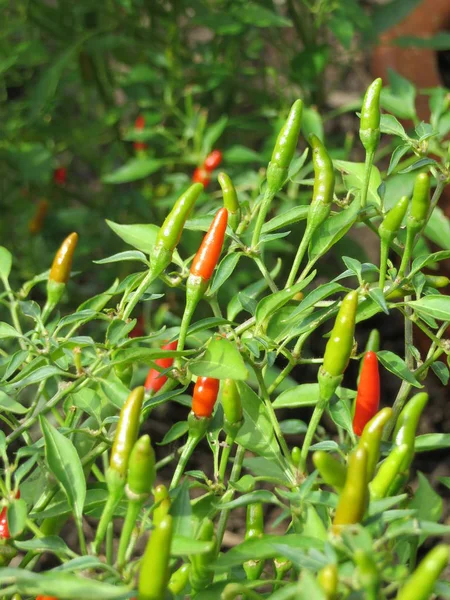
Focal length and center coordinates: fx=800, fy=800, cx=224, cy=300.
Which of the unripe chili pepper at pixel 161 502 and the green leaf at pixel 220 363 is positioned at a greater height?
the green leaf at pixel 220 363

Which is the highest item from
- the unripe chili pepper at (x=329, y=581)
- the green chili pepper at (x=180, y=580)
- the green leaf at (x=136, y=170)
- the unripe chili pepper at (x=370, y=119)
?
A: the unripe chili pepper at (x=370, y=119)

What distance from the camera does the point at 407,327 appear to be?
0.87 metres

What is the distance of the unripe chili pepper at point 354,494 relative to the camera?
572 mm

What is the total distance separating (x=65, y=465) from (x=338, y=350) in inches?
10.5

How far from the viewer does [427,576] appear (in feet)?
1.66

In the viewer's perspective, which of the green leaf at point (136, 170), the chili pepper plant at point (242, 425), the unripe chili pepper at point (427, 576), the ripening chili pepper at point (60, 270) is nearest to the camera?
the unripe chili pepper at point (427, 576)

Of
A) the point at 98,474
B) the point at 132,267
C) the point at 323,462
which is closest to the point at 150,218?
the point at 132,267

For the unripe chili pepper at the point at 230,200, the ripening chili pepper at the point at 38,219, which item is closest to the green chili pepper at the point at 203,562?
the unripe chili pepper at the point at 230,200

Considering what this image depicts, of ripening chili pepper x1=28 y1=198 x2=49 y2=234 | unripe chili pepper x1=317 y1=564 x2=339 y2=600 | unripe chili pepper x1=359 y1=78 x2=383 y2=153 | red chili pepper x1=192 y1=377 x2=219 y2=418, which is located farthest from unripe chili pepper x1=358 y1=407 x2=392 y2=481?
ripening chili pepper x1=28 y1=198 x2=49 y2=234

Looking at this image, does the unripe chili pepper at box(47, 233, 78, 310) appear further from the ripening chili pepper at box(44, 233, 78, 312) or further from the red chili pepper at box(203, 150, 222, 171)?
the red chili pepper at box(203, 150, 222, 171)

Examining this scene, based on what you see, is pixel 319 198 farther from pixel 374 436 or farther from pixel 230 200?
pixel 374 436

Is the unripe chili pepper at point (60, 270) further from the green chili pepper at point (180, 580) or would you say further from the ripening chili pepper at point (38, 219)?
the ripening chili pepper at point (38, 219)

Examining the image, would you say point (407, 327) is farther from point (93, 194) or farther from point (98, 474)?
point (93, 194)

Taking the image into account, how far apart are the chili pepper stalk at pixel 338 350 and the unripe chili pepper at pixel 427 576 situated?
0.23m
